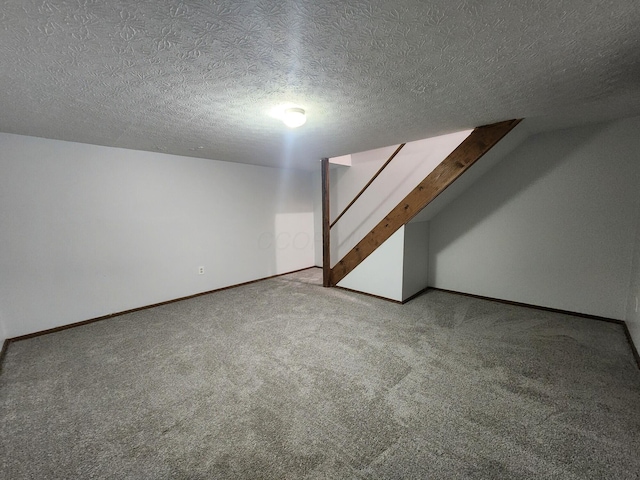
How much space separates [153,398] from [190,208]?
249 centimetres

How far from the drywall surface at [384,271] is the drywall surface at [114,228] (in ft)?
5.81

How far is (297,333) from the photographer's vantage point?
2604 mm

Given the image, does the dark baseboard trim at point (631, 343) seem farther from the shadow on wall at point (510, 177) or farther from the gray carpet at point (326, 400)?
the shadow on wall at point (510, 177)

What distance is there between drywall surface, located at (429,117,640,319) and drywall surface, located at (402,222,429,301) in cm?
41

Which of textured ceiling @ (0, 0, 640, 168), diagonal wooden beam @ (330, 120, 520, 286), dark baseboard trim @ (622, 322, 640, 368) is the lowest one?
dark baseboard trim @ (622, 322, 640, 368)

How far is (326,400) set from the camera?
1698 millimetres

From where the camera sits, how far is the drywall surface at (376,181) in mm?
3812

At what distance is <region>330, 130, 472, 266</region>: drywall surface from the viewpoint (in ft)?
12.5

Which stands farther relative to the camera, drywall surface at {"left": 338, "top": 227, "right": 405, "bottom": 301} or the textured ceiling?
drywall surface at {"left": 338, "top": 227, "right": 405, "bottom": 301}

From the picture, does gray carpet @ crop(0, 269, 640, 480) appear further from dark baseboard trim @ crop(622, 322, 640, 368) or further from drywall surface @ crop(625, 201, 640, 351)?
drywall surface @ crop(625, 201, 640, 351)

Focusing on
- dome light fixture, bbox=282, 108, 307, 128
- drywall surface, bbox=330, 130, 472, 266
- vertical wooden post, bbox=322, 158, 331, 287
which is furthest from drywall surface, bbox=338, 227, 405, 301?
dome light fixture, bbox=282, 108, 307, 128

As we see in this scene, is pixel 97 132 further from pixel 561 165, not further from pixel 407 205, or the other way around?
pixel 561 165

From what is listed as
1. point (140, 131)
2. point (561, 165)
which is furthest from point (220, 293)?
point (561, 165)

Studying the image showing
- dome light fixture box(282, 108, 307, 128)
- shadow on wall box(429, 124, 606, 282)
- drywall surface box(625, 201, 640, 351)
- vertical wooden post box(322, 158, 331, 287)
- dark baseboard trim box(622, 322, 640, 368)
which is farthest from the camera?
vertical wooden post box(322, 158, 331, 287)
